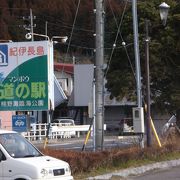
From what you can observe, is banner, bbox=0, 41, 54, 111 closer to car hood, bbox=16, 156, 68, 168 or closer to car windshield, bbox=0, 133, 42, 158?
car windshield, bbox=0, 133, 42, 158

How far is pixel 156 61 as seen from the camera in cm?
2820

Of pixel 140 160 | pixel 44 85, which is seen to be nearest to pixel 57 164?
pixel 140 160

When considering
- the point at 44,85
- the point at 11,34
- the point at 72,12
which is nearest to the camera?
the point at 44,85

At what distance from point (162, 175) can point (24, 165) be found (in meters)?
6.23

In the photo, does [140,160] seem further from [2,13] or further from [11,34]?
[2,13]

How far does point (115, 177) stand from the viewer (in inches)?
587

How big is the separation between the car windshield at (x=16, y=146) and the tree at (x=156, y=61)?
53.9 feet

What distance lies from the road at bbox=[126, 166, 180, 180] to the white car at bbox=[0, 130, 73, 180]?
14.6 ft

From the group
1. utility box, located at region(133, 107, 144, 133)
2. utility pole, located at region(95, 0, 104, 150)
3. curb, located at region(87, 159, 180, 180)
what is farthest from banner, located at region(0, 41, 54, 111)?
curb, located at region(87, 159, 180, 180)

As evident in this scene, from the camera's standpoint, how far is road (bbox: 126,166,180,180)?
15492 mm

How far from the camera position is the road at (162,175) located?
15492 millimetres

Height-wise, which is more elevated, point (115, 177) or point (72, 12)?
point (72, 12)

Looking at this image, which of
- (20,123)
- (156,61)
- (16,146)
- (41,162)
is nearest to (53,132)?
(156,61)

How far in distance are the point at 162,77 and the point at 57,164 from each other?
17.8 meters
